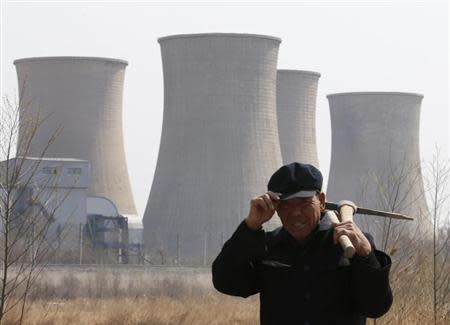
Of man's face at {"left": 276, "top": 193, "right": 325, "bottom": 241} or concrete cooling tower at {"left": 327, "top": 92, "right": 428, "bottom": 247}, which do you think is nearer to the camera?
man's face at {"left": 276, "top": 193, "right": 325, "bottom": 241}

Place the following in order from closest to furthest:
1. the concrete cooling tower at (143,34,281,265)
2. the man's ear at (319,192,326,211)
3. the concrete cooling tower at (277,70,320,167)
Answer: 1. the man's ear at (319,192,326,211)
2. the concrete cooling tower at (143,34,281,265)
3. the concrete cooling tower at (277,70,320,167)

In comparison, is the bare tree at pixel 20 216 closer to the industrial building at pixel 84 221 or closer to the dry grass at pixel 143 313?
the dry grass at pixel 143 313

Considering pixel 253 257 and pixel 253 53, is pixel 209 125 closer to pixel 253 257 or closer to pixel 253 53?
pixel 253 53

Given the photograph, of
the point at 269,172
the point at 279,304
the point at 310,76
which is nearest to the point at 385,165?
the point at 310,76

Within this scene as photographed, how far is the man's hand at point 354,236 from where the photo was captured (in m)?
1.96

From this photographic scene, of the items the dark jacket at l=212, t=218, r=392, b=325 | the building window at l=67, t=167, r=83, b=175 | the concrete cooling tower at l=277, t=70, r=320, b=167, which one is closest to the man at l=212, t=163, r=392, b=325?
the dark jacket at l=212, t=218, r=392, b=325

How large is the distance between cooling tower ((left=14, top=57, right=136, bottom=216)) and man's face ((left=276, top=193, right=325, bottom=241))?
2958 centimetres

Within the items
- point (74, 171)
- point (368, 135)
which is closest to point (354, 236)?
point (74, 171)

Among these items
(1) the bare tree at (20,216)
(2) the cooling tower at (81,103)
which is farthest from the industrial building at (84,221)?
(1) the bare tree at (20,216)

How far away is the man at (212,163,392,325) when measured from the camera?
2.05 m

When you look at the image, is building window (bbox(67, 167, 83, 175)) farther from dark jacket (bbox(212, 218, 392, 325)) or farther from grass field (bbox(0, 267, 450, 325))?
dark jacket (bbox(212, 218, 392, 325))

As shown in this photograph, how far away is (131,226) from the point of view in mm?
35062

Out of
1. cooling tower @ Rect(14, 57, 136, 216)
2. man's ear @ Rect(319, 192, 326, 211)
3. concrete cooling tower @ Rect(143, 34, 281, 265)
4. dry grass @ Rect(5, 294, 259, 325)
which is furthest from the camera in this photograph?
cooling tower @ Rect(14, 57, 136, 216)

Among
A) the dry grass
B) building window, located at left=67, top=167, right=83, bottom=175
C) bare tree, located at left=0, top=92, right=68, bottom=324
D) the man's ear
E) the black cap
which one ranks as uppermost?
the black cap
